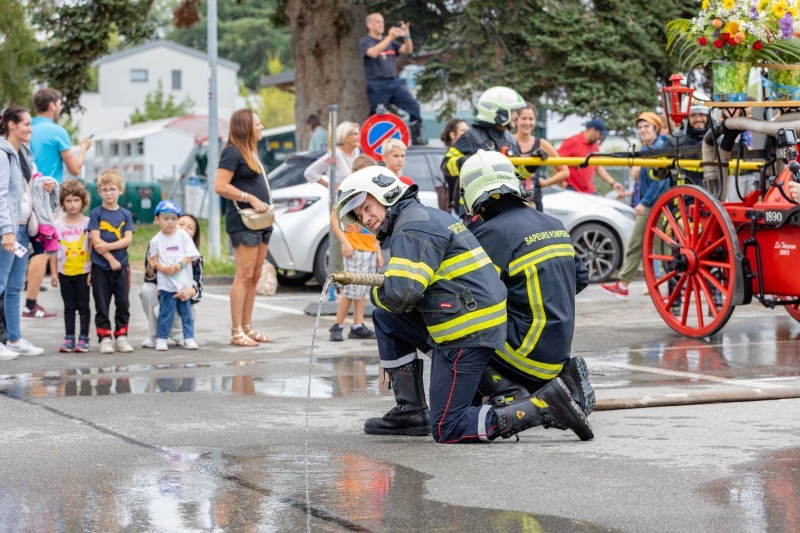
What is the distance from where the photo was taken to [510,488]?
5.48 metres

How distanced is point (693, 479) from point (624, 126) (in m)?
16.1

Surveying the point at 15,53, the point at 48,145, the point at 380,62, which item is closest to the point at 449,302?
the point at 48,145

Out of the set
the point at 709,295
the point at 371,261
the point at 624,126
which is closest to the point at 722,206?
the point at 709,295

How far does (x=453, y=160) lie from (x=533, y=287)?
13.4 ft

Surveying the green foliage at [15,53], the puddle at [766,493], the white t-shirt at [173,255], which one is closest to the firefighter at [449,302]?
the puddle at [766,493]

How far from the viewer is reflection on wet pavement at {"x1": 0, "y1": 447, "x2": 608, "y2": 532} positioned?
16.1ft

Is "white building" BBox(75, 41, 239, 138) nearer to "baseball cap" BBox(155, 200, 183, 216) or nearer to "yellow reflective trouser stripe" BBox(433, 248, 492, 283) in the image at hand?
"baseball cap" BBox(155, 200, 183, 216)

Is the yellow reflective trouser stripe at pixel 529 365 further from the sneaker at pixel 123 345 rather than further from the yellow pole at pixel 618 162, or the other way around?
the sneaker at pixel 123 345

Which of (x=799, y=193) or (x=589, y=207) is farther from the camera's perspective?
(x=589, y=207)

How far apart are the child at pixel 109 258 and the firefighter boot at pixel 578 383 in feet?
15.3

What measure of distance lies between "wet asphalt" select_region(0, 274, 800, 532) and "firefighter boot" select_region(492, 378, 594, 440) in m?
0.12

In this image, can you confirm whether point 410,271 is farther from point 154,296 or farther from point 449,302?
point 154,296

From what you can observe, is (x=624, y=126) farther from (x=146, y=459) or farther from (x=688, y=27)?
(x=146, y=459)

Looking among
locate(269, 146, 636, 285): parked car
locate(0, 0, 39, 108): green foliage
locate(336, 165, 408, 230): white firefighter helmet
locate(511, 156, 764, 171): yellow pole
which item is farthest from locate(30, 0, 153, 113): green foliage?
locate(336, 165, 408, 230): white firefighter helmet
